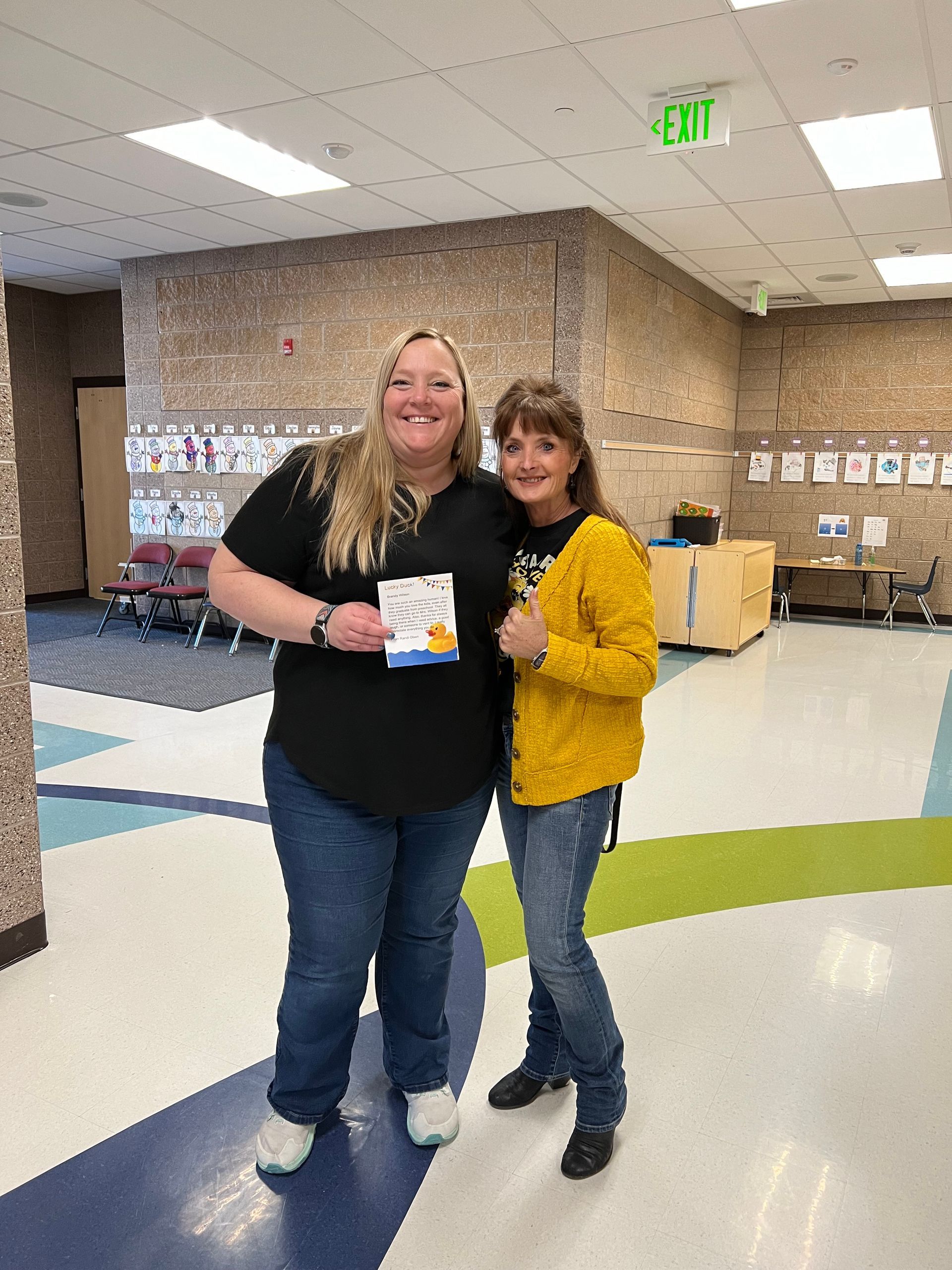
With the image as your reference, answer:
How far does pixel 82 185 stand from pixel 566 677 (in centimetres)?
566

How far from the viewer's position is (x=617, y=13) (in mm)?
3467

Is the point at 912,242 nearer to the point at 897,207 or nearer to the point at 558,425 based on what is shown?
the point at 897,207

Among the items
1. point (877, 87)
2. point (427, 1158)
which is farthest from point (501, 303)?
point (427, 1158)

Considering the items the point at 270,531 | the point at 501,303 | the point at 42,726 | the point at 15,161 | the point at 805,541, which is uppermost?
the point at 15,161

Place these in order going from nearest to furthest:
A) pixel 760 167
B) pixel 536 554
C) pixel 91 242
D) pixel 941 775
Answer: pixel 536 554 → pixel 941 775 → pixel 760 167 → pixel 91 242

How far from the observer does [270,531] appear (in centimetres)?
164

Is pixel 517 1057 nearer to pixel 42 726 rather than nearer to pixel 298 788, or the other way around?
pixel 298 788

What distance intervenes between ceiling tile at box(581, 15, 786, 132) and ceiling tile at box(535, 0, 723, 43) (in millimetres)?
61

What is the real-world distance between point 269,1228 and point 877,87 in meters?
4.75

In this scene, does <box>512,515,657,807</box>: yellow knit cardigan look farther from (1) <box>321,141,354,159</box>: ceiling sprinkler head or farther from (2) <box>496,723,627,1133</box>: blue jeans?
(1) <box>321,141,354,159</box>: ceiling sprinkler head

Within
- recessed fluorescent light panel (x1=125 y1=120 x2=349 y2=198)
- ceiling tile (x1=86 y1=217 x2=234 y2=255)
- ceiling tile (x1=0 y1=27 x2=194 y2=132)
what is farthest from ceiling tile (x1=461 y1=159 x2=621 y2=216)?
ceiling tile (x1=86 y1=217 x2=234 y2=255)

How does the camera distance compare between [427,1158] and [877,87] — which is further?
[877,87]

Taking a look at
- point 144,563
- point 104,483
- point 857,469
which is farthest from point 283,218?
point 857,469

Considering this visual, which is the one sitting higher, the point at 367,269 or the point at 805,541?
the point at 367,269
